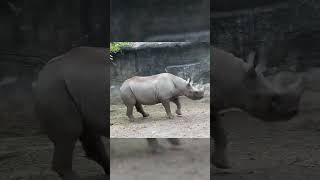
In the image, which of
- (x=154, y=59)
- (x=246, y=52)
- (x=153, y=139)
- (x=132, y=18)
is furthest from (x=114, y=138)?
(x=246, y=52)

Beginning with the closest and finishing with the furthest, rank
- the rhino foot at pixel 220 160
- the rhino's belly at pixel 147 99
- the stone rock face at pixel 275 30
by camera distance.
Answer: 1. the stone rock face at pixel 275 30
2. the rhino foot at pixel 220 160
3. the rhino's belly at pixel 147 99

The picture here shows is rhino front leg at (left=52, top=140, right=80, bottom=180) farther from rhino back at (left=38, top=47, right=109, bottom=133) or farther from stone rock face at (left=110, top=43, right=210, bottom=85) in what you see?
stone rock face at (left=110, top=43, right=210, bottom=85)

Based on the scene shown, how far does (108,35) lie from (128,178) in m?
0.96

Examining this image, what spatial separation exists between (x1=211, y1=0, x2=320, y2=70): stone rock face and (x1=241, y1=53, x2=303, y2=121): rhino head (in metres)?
0.09

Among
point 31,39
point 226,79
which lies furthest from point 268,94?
point 31,39

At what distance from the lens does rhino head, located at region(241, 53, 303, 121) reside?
2.91 m

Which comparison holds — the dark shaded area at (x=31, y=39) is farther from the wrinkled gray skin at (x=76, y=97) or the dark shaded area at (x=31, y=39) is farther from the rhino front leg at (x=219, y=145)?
the rhino front leg at (x=219, y=145)

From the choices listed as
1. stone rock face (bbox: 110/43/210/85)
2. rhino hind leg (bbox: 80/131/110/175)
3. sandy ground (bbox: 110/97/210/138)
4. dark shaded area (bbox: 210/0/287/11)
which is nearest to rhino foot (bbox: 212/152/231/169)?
sandy ground (bbox: 110/97/210/138)

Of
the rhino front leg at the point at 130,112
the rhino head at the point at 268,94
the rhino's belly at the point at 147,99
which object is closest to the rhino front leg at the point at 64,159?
the rhino front leg at the point at 130,112

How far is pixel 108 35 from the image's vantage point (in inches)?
118

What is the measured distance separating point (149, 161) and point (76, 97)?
0.65 m

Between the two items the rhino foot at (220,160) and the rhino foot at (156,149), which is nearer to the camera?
the rhino foot at (220,160)

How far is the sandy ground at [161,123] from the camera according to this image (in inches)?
119

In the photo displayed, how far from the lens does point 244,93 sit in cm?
295
